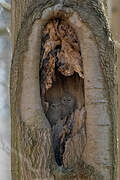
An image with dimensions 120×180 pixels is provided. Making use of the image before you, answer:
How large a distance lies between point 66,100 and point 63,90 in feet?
0.13

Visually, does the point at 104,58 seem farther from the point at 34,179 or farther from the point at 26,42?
the point at 34,179

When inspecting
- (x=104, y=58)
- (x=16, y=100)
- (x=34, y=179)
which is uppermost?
(x=104, y=58)

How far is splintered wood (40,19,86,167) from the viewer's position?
994 mm

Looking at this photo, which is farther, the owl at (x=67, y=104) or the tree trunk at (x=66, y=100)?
the owl at (x=67, y=104)

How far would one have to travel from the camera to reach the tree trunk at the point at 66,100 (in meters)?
0.95

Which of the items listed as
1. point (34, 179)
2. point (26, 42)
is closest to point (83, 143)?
point (34, 179)

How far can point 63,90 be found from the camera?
1.08 metres

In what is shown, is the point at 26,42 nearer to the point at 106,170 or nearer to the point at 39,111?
the point at 39,111

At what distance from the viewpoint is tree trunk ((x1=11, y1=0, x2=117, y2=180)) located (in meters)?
0.95

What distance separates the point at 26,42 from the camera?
Result: 995 mm

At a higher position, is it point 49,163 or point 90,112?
point 90,112

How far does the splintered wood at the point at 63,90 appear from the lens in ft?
3.26

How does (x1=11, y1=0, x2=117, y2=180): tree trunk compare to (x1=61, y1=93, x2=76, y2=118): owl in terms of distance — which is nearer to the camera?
(x1=11, y1=0, x2=117, y2=180): tree trunk

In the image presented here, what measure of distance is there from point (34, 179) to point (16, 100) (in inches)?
10.0
